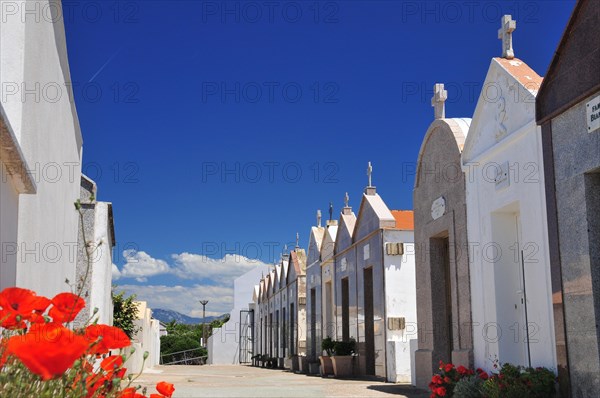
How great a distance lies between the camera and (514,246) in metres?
9.68

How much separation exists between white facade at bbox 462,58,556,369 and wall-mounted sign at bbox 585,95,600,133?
1218 millimetres

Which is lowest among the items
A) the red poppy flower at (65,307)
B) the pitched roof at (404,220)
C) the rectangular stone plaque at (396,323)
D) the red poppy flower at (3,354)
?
the rectangular stone plaque at (396,323)

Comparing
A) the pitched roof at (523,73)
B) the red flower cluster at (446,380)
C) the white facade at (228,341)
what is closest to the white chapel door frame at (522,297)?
the red flower cluster at (446,380)

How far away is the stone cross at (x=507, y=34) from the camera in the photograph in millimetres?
10117

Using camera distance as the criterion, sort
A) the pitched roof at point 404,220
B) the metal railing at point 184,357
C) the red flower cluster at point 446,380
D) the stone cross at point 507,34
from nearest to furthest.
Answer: the red flower cluster at point 446,380 → the stone cross at point 507,34 → the pitched roof at point 404,220 → the metal railing at point 184,357

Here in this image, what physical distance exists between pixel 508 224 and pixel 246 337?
136ft

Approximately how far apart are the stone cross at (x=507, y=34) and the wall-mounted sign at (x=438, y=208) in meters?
2.84

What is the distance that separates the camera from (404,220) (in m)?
17.6

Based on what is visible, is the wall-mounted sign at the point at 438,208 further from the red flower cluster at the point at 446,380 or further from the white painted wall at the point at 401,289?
the white painted wall at the point at 401,289

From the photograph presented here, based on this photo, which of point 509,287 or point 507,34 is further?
point 507,34

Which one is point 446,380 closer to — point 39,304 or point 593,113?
point 593,113

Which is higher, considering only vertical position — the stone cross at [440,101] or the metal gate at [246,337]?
the stone cross at [440,101]

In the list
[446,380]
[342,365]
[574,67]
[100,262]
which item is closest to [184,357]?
[342,365]

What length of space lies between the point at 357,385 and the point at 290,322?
16329 mm
